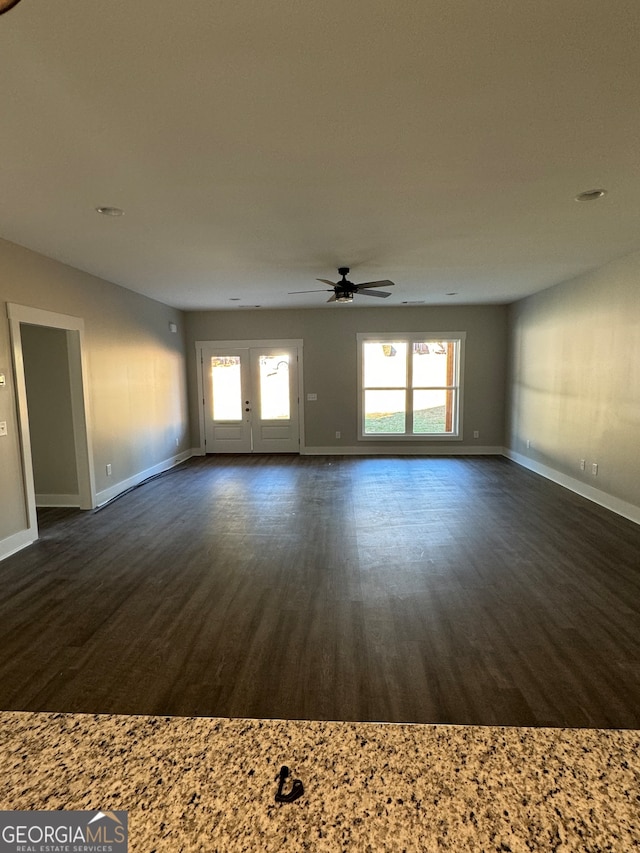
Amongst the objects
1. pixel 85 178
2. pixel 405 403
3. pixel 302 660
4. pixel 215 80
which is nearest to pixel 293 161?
pixel 215 80

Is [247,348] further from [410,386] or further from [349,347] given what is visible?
[410,386]

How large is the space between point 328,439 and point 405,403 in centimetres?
161

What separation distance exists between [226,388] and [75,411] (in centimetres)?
339

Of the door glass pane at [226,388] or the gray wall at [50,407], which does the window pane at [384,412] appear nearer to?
the door glass pane at [226,388]

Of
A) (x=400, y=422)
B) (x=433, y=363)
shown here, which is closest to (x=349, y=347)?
(x=433, y=363)

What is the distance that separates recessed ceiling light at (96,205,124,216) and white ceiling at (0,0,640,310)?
47mm

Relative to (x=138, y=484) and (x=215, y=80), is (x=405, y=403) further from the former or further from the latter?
(x=215, y=80)

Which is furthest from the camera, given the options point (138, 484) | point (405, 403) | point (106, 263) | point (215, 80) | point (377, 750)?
point (405, 403)

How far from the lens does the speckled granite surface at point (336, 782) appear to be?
44.6 inches

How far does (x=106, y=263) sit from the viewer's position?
4414mm

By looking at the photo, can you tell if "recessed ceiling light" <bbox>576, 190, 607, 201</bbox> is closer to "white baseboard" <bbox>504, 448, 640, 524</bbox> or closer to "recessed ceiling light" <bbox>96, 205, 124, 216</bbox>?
"white baseboard" <bbox>504, 448, 640, 524</bbox>

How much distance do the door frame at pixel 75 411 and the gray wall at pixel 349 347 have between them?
3239mm

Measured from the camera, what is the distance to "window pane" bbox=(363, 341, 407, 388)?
7770 mm
